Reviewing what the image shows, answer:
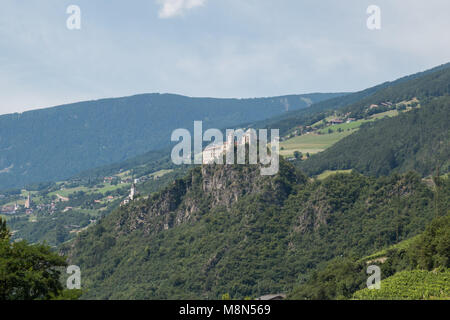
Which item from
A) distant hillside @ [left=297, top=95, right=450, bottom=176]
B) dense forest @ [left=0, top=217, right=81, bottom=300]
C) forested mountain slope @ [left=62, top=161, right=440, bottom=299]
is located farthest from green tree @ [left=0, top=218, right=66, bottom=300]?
distant hillside @ [left=297, top=95, right=450, bottom=176]

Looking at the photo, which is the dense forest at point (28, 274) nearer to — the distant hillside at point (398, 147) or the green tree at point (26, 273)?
the green tree at point (26, 273)

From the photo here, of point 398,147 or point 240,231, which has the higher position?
point 398,147

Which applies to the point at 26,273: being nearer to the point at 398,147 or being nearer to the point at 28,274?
the point at 28,274

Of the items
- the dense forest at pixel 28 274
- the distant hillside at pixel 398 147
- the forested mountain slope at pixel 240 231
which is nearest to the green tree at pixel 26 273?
the dense forest at pixel 28 274

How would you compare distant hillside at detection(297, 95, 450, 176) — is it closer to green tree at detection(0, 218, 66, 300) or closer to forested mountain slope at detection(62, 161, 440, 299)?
forested mountain slope at detection(62, 161, 440, 299)

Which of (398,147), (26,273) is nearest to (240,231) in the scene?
(26,273)

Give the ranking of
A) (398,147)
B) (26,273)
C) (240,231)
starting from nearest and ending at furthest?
(26,273) < (240,231) < (398,147)

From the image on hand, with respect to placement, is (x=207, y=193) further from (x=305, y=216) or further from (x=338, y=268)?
(x=338, y=268)
